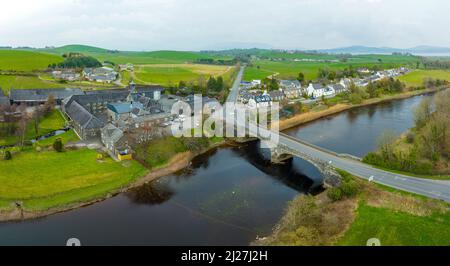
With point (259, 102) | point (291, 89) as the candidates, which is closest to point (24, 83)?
point (259, 102)

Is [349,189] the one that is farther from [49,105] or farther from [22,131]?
[49,105]

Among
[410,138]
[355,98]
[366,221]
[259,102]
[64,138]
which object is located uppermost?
[355,98]

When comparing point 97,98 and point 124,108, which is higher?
point 97,98

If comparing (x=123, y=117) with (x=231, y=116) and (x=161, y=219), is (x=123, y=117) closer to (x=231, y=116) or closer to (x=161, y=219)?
(x=231, y=116)

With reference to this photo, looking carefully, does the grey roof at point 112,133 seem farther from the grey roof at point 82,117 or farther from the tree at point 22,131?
the tree at point 22,131

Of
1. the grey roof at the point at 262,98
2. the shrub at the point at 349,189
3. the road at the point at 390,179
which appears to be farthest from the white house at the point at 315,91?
the shrub at the point at 349,189

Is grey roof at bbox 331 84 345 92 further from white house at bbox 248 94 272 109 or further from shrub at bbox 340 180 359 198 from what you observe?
shrub at bbox 340 180 359 198
